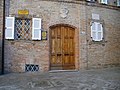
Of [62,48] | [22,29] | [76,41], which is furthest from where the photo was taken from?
[76,41]

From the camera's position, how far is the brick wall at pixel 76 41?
422 inches

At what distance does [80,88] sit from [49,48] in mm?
5063

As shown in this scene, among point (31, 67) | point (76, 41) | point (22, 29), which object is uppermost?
point (22, 29)

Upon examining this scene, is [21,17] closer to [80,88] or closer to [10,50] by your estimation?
[10,50]

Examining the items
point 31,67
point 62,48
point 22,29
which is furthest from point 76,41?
point 22,29

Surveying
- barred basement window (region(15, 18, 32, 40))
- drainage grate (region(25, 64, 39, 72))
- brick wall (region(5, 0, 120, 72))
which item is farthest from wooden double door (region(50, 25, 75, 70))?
barred basement window (region(15, 18, 32, 40))

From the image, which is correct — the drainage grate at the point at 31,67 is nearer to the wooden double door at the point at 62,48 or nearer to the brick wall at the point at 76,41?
the brick wall at the point at 76,41

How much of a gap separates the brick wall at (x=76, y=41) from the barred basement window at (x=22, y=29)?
1.02ft

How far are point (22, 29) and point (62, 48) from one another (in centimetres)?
263

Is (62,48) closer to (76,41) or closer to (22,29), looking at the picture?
(76,41)

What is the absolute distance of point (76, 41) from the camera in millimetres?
11984

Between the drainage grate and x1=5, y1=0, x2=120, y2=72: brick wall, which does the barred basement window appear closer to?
x1=5, y1=0, x2=120, y2=72: brick wall

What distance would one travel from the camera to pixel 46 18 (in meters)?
11.3

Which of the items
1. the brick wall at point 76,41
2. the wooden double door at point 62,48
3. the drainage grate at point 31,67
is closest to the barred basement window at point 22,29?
the brick wall at point 76,41
